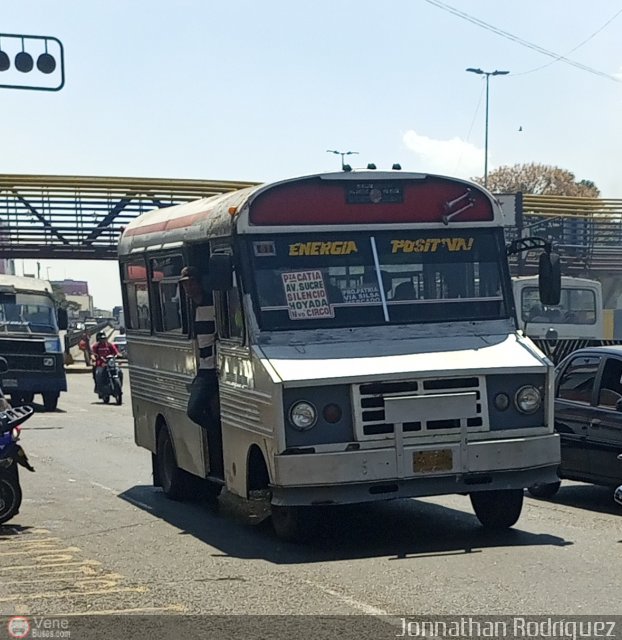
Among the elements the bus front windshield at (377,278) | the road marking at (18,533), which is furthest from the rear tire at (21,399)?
the bus front windshield at (377,278)

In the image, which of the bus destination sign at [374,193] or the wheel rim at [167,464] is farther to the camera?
the wheel rim at [167,464]

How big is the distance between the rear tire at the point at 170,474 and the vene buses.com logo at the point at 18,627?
5.55m

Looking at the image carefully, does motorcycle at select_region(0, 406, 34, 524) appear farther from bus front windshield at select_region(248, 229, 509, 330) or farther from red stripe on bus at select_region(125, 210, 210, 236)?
bus front windshield at select_region(248, 229, 509, 330)

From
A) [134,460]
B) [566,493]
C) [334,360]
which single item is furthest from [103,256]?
[334,360]

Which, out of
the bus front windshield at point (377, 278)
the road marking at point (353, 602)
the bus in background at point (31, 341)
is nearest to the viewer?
the road marking at point (353, 602)

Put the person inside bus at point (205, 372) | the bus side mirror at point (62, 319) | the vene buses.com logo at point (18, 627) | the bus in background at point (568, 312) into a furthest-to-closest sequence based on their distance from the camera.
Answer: the bus in background at point (568, 312)
the bus side mirror at point (62, 319)
the person inside bus at point (205, 372)
the vene buses.com logo at point (18, 627)

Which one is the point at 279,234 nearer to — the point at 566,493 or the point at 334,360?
the point at 334,360

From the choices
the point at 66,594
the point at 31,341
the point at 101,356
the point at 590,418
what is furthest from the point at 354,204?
the point at 101,356

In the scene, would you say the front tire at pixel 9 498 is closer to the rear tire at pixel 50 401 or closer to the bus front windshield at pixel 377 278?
the bus front windshield at pixel 377 278

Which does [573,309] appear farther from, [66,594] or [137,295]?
[66,594]

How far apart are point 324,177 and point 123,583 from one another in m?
3.70

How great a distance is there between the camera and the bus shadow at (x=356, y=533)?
10227mm

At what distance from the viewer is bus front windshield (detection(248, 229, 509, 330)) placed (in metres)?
10.8

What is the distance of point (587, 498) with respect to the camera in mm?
13758
